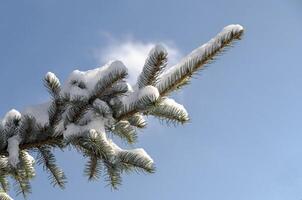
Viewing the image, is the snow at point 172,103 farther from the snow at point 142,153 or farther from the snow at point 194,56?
the snow at point 142,153

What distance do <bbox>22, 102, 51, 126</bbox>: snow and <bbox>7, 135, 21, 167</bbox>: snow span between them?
0.22 meters

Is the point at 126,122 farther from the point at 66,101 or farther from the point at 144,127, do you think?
the point at 66,101

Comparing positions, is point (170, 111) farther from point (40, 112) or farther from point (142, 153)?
point (40, 112)

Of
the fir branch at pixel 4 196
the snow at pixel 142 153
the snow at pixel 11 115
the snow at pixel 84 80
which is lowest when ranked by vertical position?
the fir branch at pixel 4 196

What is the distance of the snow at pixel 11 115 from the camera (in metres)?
3.39

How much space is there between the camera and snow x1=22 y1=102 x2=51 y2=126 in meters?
3.38

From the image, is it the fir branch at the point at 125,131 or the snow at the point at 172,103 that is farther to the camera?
the fir branch at the point at 125,131

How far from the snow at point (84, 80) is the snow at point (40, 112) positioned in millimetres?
312

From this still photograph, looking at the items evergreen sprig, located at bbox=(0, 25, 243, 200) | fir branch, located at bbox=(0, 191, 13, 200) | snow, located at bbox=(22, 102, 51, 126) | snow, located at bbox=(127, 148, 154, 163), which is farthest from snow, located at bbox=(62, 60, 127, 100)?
fir branch, located at bbox=(0, 191, 13, 200)

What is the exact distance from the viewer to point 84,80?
3160 millimetres

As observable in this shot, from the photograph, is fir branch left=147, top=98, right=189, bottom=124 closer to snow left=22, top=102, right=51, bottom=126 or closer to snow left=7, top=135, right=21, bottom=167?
snow left=22, top=102, right=51, bottom=126

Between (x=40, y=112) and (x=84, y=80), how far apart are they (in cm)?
53

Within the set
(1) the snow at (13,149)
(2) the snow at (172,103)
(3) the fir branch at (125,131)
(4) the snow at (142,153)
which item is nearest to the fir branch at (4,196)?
(1) the snow at (13,149)

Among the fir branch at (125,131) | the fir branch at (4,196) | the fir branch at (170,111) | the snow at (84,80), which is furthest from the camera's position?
the fir branch at (4,196)
